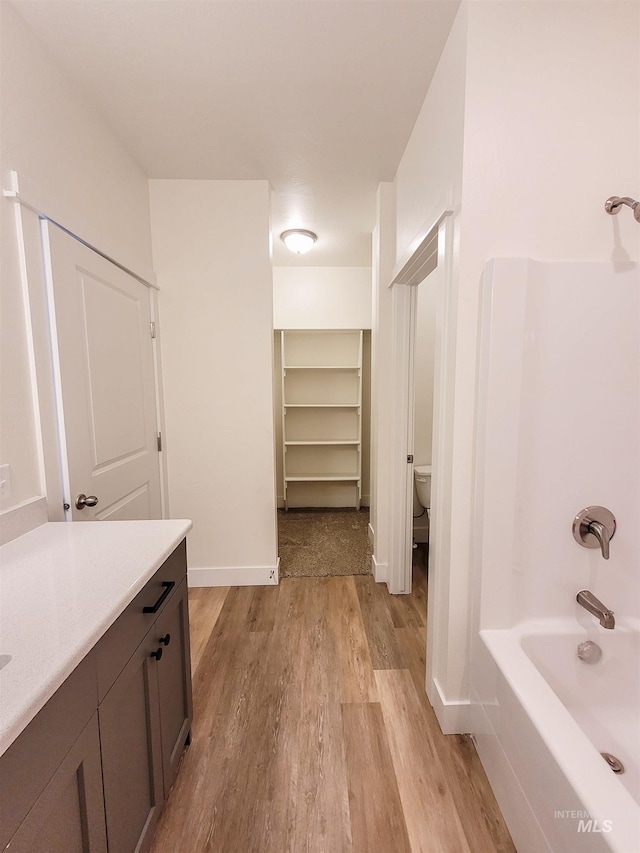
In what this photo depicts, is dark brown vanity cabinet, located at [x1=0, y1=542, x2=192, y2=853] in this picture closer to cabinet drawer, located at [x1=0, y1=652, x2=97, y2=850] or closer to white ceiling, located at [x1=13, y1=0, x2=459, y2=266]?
cabinet drawer, located at [x1=0, y1=652, x2=97, y2=850]

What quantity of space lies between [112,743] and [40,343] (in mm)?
1268

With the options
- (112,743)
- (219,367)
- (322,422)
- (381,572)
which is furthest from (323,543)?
(112,743)

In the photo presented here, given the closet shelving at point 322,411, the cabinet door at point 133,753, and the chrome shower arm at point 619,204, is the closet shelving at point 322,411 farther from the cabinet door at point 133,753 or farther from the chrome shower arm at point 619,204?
the cabinet door at point 133,753

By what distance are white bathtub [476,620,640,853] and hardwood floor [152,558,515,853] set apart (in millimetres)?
193

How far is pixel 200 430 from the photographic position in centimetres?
250

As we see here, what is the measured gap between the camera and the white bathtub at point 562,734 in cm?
80

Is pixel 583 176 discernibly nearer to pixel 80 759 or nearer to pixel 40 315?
pixel 40 315

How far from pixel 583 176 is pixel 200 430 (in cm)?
223

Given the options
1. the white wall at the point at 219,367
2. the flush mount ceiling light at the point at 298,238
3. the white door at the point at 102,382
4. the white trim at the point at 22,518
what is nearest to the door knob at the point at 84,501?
the white door at the point at 102,382

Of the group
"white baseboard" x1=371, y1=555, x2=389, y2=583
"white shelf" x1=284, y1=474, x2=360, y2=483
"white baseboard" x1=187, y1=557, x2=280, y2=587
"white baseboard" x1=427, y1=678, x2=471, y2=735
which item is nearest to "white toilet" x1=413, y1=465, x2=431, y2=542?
"white baseboard" x1=371, y1=555, x2=389, y2=583

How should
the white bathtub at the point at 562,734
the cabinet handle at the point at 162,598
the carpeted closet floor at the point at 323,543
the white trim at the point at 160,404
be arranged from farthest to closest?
the carpeted closet floor at the point at 323,543 < the white trim at the point at 160,404 < the cabinet handle at the point at 162,598 < the white bathtub at the point at 562,734

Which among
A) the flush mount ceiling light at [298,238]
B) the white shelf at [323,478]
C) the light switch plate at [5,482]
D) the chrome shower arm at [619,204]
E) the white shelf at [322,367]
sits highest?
the flush mount ceiling light at [298,238]

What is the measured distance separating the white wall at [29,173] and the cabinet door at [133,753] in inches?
29.1

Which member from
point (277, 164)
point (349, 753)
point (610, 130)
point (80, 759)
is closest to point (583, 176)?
point (610, 130)
